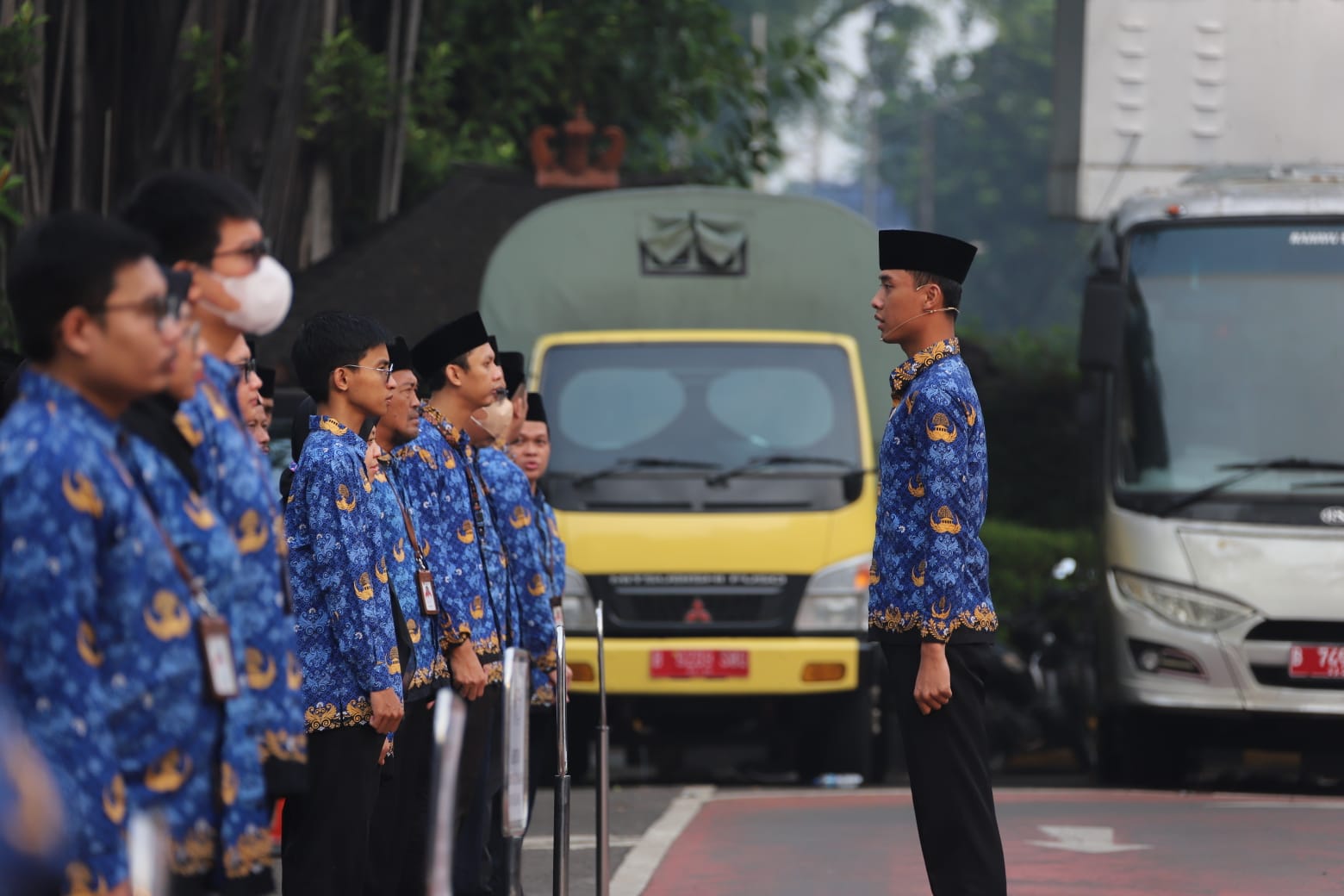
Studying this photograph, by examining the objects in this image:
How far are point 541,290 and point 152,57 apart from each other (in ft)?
9.56

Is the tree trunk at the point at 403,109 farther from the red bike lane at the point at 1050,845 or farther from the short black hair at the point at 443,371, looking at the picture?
the short black hair at the point at 443,371

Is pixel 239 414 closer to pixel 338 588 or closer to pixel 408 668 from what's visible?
pixel 338 588

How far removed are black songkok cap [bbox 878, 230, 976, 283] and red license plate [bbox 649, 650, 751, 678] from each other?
16.0 feet

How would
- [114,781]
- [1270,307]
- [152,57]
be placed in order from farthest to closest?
[152,57] → [1270,307] → [114,781]

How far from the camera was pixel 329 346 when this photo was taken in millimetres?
5879

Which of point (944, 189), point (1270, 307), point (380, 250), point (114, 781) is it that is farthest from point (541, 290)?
point (944, 189)

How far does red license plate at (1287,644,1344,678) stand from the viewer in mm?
10758

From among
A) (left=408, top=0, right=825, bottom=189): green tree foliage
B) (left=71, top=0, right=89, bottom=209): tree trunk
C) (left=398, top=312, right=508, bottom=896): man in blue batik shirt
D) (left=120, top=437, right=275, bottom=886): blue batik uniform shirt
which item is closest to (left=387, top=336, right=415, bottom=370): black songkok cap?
(left=398, top=312, right=508, bottom=896): man in blue batik shirt

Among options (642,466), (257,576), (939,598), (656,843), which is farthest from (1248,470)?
(257,576)

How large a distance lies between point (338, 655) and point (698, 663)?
529 cm

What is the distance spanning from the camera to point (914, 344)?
20.4ft

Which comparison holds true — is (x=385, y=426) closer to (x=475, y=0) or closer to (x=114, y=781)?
(x=114, y=781)

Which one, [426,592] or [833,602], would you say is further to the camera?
[833,602]

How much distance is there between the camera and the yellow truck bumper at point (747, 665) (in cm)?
1090
